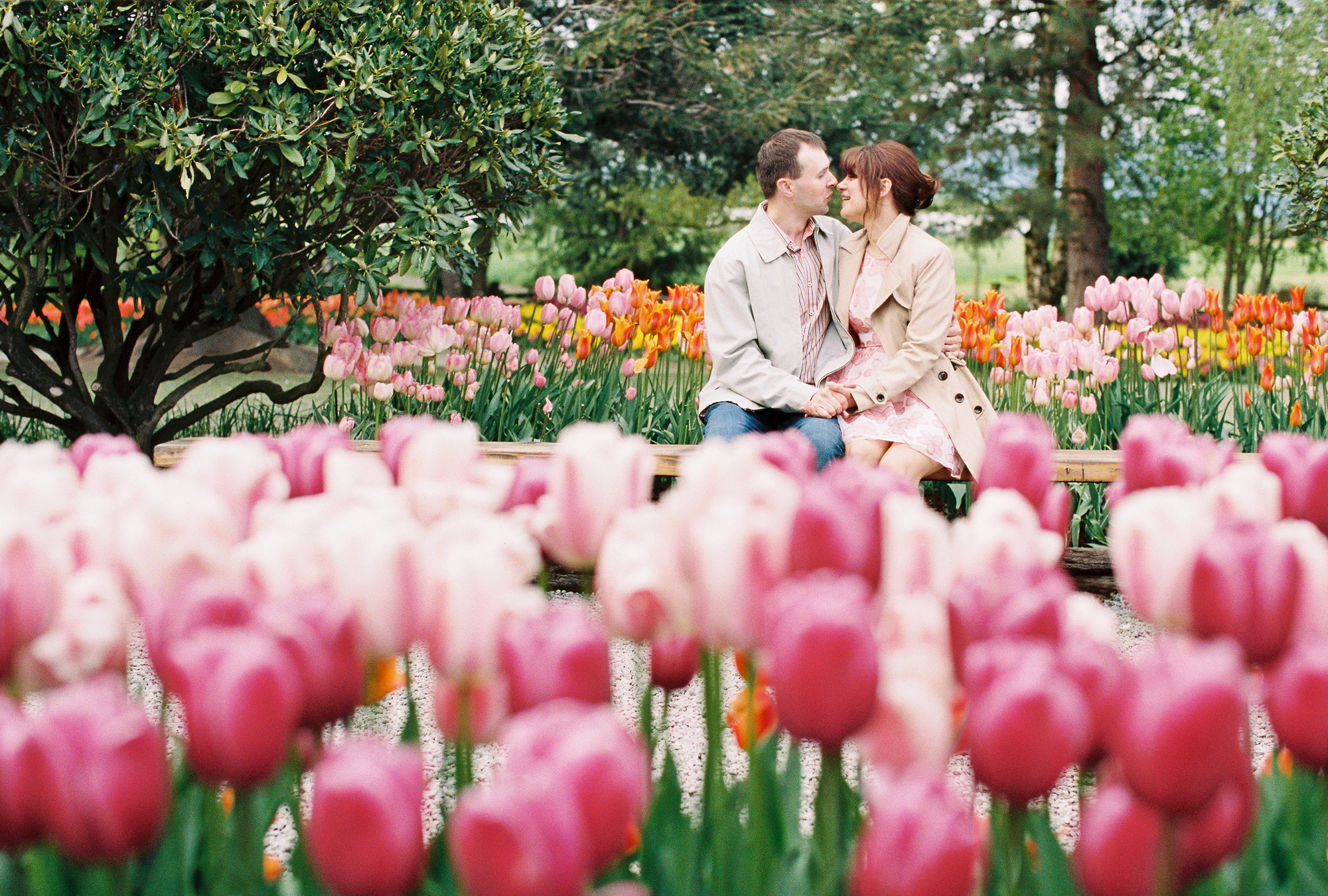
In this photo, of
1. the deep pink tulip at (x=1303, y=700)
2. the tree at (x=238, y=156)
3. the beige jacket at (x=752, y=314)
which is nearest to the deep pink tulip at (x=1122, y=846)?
the deep pink tulip at (x=1303, y=700)

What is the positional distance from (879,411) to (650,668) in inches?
114

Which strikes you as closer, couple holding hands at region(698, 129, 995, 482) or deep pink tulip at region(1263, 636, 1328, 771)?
deep pink tulip at region(1263, 636, 1328, 771)

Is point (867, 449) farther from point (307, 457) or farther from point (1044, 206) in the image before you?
point (1044, 206)

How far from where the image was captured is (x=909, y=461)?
12.2ft

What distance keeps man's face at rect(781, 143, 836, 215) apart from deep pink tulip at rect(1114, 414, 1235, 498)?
2812mm

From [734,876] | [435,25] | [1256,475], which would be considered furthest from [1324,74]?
[734,876]

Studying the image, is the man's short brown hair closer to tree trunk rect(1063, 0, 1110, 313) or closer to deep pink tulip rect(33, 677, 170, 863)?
deep pink tulip rect(33, 677, 170, 863)

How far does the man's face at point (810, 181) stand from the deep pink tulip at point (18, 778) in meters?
3.47

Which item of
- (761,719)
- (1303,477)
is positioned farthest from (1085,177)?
(761,719)

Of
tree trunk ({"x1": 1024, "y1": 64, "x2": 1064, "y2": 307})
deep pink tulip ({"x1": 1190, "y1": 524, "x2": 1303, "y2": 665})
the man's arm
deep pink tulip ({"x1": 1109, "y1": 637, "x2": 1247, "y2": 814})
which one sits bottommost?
deep pink tulip ({"x1": 1109, "y1": 637, "x2": 1247, "y2": 814})

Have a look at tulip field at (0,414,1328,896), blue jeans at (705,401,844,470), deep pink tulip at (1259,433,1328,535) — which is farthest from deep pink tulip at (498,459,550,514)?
blue jeans at (705,401,844,470)

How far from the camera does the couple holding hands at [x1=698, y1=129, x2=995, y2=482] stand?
12.4 feet

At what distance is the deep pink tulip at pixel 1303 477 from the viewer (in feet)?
3.65

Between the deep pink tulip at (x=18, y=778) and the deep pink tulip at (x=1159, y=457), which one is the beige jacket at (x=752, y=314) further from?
the deep pink tulip at (x=18, y=778)
